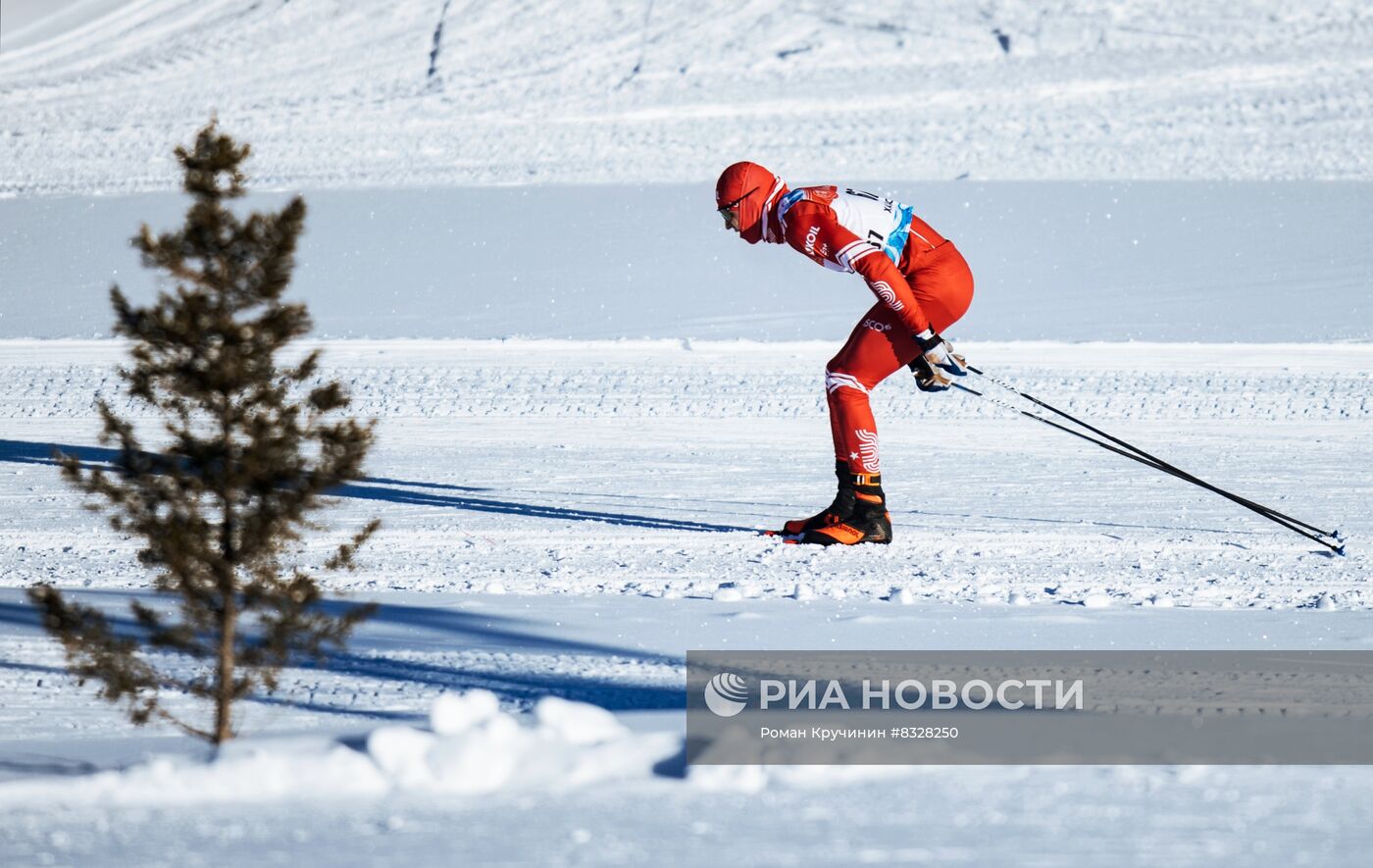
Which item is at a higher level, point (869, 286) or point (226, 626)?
point (869, 286)

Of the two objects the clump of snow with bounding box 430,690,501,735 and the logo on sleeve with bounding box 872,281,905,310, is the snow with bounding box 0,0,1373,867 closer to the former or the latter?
the clump of snow with bounding box 430,690,501,735

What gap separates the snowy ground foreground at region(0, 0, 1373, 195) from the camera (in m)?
18.3

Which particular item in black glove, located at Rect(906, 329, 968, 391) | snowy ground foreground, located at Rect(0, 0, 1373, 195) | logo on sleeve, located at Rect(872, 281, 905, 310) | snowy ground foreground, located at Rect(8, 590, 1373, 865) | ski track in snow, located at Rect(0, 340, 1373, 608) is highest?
snowy ground foreground, located at Rect(0, 0, 1373, 195)

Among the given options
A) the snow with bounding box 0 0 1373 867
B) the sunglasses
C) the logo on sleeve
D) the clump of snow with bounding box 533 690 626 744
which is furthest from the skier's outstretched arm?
the clump of snow with bounding box 533 690 626 744

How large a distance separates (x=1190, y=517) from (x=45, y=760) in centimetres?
502

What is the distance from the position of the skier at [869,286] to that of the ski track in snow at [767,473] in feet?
0.76

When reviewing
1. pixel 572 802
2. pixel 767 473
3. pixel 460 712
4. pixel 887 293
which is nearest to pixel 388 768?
pixel 460 712

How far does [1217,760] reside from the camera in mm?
3475

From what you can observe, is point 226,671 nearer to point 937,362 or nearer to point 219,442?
point 219,442

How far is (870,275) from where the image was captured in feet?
20.0

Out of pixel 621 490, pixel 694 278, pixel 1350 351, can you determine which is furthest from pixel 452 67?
pixel 621 490

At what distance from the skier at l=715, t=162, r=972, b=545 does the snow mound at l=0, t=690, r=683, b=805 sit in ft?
9.59

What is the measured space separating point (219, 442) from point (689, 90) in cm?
1884

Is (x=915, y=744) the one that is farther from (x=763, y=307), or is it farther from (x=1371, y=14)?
(x=1371, y=14)
